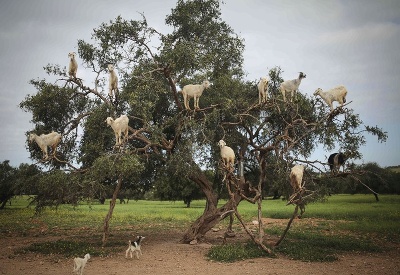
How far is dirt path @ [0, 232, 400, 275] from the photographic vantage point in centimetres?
1047

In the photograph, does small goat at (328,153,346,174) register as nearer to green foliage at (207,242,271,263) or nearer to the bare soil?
the bare soil

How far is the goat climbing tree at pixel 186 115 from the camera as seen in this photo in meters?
13.6

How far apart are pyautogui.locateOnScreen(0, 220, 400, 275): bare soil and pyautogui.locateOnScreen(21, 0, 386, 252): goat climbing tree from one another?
5.94 ft

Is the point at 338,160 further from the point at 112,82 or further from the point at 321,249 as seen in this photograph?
the point at 112,82

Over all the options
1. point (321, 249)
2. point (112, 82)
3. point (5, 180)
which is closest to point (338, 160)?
point (321, 249)

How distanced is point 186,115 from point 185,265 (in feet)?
19.5

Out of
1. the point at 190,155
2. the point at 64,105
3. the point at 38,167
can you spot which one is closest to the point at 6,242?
the point at 38,167

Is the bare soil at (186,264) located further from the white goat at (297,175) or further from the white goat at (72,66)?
the white goat at (72,66)

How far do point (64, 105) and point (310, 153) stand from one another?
1193 centimetres

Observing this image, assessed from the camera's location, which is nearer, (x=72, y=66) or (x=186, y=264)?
(x=186, y=264)

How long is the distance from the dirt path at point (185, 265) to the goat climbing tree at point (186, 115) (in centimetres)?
187

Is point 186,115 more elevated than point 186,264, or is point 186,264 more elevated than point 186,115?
point 186,115

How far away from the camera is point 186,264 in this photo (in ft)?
38.2

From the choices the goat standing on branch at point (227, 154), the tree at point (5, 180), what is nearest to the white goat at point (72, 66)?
the goat standing on branch at point (227, 154)
